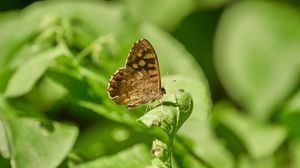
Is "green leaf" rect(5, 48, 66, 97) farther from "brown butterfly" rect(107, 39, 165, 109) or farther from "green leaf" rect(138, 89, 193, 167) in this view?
"green leaf" rect(138, 89, 193, 167)

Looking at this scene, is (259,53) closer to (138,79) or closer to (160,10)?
(160,10)

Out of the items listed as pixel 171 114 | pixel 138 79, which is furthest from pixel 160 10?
pixel 171 114

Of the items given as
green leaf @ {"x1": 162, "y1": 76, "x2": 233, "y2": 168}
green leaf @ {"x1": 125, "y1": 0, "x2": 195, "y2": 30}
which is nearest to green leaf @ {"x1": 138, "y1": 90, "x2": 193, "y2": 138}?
green leaf @ {"x1": 162, "y1": 76, "x2": 233, "y2": 168}

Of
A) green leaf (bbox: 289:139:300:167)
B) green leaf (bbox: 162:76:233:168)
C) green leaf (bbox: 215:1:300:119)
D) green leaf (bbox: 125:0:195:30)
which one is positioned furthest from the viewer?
green leaf (bbox: 125:0:195:30)

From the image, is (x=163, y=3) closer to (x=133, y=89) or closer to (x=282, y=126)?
(x=282, y=126)

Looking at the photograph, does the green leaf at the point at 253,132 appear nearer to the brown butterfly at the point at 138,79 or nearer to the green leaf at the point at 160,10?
the green leaf at the point at 160,10

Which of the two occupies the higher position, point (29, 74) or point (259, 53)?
point (259, 53)
